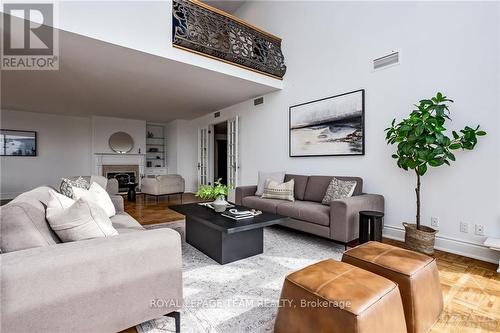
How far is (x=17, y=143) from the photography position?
23.0 ft

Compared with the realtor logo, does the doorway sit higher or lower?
lower

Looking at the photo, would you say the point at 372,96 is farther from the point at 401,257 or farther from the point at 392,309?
the point at 392,309

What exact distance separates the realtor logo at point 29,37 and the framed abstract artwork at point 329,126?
367cm

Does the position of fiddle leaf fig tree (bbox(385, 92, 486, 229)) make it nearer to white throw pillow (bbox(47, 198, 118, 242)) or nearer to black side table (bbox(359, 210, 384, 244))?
black side table (bbox(359, 210, 384, 244))

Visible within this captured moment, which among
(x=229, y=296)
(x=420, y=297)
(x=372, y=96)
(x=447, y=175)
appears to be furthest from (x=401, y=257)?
(x=372, y=96)

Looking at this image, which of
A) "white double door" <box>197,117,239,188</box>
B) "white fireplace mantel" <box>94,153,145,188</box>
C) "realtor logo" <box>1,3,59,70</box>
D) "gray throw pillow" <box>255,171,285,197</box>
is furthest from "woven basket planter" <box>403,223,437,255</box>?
"white fireplace mantel" <box>94,153,145,188</box>

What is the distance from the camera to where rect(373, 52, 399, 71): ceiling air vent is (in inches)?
129

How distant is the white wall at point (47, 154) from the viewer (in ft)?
A: 22.7

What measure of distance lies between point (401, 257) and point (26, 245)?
2143 millimetres

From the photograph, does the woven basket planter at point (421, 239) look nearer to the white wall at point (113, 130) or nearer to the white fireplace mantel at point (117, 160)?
the white fireplace mantel at point (117, 160)

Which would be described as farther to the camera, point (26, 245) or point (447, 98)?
point (447, 98)

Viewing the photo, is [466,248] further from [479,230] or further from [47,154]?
[47,154]

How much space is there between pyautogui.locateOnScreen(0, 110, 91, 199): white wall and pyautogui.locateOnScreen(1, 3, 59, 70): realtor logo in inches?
167

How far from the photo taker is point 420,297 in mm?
1446
